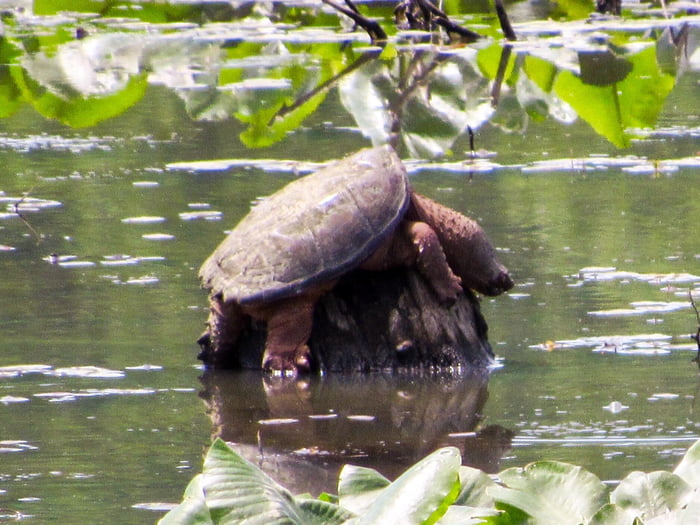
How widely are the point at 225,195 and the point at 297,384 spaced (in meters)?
3.65

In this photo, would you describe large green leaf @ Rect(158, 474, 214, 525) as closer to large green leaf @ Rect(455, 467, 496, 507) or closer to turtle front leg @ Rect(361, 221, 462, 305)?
A: large green leaf @ Rect(455, 467, 496, 507)

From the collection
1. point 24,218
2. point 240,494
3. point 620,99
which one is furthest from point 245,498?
point 620,99

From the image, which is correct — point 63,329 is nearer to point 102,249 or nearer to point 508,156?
point 102,249

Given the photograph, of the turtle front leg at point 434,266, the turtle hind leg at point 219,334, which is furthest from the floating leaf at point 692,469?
the turtle hind leg at point 219,334

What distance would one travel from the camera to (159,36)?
17922 millimetres

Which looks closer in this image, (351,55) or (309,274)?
(309,274)

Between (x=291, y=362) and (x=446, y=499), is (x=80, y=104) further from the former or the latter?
(x=446, y=499)

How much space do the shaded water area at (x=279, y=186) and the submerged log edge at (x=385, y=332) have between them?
6.2 inches

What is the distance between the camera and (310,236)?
586 centimetres

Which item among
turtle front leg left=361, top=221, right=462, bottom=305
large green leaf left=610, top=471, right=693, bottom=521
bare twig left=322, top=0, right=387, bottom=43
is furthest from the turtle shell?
bare twig left=322, top=0, right=387, bottom=43

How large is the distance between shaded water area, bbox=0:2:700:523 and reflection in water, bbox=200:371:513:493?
0.01 meters

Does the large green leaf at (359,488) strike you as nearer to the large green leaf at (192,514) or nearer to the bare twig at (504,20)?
the large green leaf at (192,514)

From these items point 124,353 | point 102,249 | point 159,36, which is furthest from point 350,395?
point 159,36

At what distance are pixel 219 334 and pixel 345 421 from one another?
1.02m
